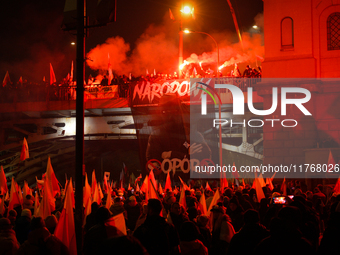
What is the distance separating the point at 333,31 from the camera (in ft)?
74.1

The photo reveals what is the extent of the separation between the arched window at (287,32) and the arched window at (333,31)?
6.60ft

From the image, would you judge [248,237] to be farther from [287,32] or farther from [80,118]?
[287,32]

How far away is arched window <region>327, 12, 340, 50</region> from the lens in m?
22.5

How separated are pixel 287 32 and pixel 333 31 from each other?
8.19ft

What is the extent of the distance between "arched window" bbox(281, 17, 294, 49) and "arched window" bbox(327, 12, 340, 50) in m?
2.01

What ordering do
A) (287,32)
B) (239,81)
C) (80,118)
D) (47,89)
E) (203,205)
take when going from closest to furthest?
(80,118), (203,205), (287,32), (239,81), (47,89)

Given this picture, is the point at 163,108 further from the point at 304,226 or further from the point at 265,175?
the point at 304,226

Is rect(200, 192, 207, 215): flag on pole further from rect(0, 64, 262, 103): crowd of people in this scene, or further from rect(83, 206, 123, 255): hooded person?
rect(0, 64, 262, 103): crowd of people

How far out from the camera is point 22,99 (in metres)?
34.4

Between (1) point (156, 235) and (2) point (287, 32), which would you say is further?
(2) point (287, 32)

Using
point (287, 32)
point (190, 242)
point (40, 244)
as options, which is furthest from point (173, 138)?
point (40, 244)

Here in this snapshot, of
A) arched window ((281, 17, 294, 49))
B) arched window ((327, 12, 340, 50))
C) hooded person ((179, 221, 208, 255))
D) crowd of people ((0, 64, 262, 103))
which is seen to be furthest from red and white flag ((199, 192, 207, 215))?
crowd of people ((0, 64, 262, 103))

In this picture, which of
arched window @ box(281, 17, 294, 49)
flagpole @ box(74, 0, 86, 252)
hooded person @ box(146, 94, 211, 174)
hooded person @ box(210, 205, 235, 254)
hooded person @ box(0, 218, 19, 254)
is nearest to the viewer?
hooded person @ box(0, 218, 19, 254)

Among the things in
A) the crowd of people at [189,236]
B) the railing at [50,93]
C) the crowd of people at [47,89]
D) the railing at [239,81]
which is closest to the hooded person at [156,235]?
the crowd of people at [189,236]
